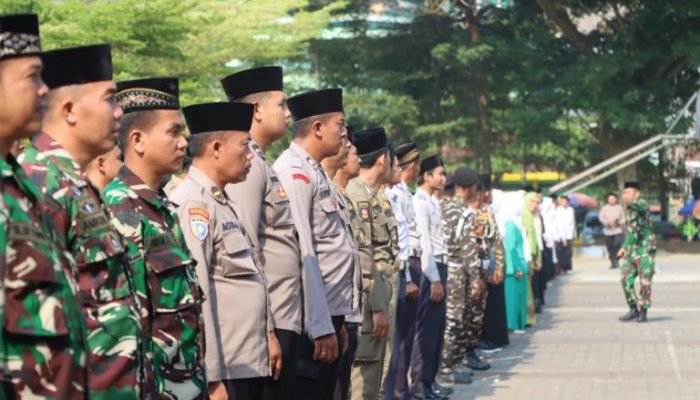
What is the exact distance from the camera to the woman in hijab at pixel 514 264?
18.8 metres

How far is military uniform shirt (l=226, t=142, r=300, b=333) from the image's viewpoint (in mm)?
6949

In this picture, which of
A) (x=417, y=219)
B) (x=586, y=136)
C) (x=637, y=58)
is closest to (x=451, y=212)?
(x=417, y=219)

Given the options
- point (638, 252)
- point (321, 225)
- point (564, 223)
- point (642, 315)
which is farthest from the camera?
point (564, 223)

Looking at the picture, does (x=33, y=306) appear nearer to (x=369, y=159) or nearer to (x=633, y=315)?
(x=369, y=159)

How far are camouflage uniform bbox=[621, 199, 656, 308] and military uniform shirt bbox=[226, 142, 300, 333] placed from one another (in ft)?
45.8

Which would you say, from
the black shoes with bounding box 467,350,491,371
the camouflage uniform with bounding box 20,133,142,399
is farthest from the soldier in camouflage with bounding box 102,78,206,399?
the black shoes with bounding box 467,350,491,371

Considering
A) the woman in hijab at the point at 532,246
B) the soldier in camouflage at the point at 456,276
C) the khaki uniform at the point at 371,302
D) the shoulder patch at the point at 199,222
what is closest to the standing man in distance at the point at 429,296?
the soldier in camouflage at the point at 456,276

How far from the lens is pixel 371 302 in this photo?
9.14 metres

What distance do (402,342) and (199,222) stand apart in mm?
5475

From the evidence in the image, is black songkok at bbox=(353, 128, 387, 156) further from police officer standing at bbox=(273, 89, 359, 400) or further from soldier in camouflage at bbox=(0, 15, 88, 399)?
soldier in camouflage at bbox=(0, 15, 88, 399)

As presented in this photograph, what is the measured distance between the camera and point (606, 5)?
4372cm

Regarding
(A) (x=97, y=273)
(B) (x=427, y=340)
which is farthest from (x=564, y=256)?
(A) (x=97, y=273)

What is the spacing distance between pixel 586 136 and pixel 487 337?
1393 inches

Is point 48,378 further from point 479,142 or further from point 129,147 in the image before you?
point 479,142
